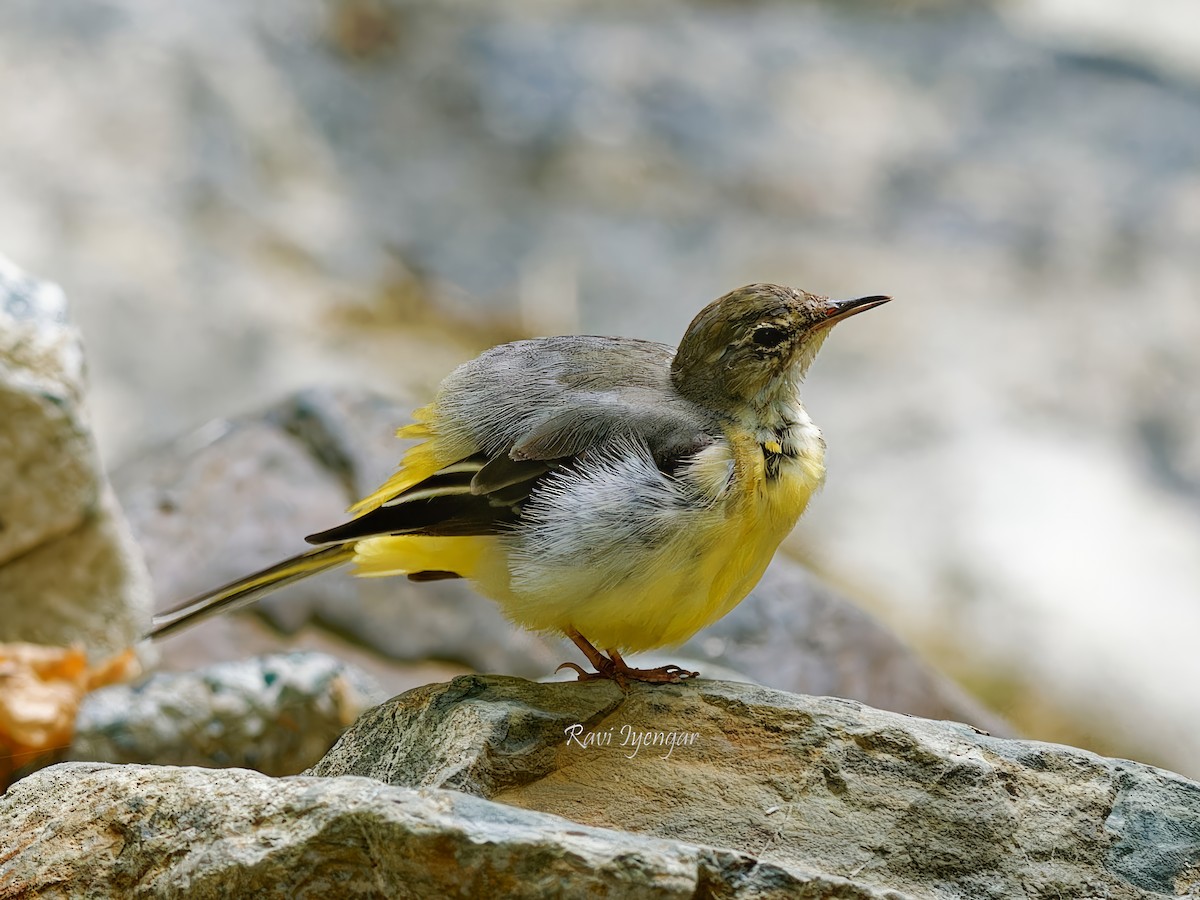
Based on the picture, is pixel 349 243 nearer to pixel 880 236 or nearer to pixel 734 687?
pixel 880 236

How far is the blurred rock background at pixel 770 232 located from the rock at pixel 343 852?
5.39 meters

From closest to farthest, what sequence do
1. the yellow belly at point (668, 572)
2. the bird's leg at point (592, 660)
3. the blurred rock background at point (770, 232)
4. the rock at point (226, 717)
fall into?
the yellow belly at point (668, 572), the bird's leg at point (592, 660), the rock at point (226, 717), the blurred rock background at point (770, 232)

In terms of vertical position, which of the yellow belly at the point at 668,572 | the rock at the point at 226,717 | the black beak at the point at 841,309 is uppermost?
the black beak at the point at 841,309

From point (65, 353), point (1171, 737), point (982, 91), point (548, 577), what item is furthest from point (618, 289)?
point (548, 577)

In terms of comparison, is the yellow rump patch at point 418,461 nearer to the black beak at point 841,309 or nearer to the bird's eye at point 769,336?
the bird's eye at point 769,336

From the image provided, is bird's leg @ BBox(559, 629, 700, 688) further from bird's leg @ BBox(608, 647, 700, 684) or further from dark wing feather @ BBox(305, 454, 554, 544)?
dark wing feather @ BBox(305, 454, 554, 544)

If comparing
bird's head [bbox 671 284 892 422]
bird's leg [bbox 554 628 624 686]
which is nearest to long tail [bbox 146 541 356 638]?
bird's leg [bbox 554 628 624 686]

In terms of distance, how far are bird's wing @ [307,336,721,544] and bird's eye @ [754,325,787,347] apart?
291 mm

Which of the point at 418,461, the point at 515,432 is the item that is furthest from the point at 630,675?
the point at 418,461

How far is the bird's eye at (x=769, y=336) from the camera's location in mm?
4414

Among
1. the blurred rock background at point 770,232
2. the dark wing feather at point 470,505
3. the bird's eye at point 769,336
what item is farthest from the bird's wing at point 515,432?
the blurred rock background at point 770,232

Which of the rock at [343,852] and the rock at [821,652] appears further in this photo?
the rock at [821,652]

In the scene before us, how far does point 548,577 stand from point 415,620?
3490 mm

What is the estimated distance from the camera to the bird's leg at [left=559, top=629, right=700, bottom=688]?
438 centimetres
